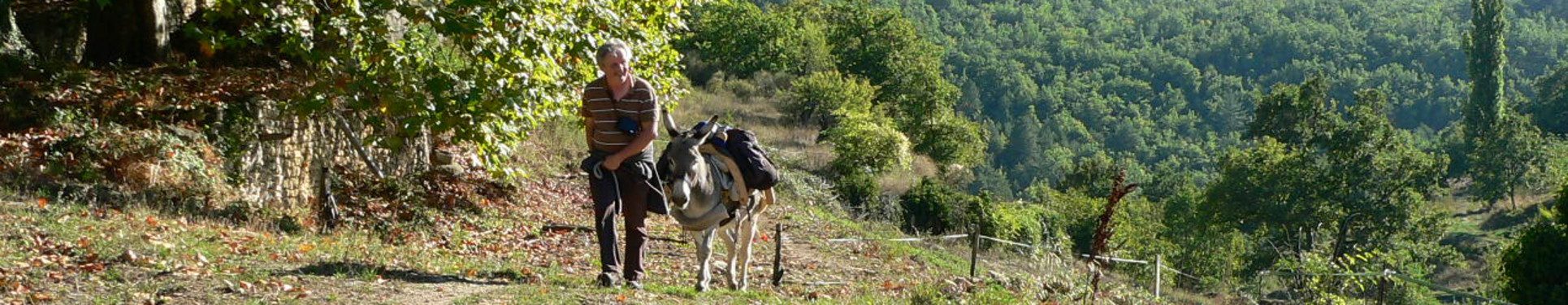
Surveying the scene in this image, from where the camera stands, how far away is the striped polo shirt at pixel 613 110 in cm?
866

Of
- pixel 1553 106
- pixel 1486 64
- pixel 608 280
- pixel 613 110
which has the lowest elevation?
pixel 608 280

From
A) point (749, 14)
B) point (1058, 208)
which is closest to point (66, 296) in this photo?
point (749, 14)

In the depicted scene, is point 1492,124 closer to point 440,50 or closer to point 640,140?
point 440,50

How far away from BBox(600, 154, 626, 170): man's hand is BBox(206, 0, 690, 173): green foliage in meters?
1.81

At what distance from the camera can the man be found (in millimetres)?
8656

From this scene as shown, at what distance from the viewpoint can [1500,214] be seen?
86.6 m

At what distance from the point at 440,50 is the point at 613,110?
3782mm

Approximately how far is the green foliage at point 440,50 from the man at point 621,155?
1.70m

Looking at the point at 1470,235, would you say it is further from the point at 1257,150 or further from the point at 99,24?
the point at 99,24

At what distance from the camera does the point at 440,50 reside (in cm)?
1188

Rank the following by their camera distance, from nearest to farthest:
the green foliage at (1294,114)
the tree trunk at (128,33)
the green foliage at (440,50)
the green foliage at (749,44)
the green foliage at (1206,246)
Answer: the green foliage at (440,50), the tree trunk at (128,33), the green foliage at (1206,246), the green foliage at (749,44), the green foliage at (1294,114)

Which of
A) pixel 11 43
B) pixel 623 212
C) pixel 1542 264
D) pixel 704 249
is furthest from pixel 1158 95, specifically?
pixel 623 212

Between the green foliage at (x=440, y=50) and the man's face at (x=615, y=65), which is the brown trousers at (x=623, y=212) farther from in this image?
the green foliage at (x=440, y=50)

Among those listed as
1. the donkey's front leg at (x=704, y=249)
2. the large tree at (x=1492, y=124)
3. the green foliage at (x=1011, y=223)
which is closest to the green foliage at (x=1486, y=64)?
the large tree at (x=1492, y=124)
